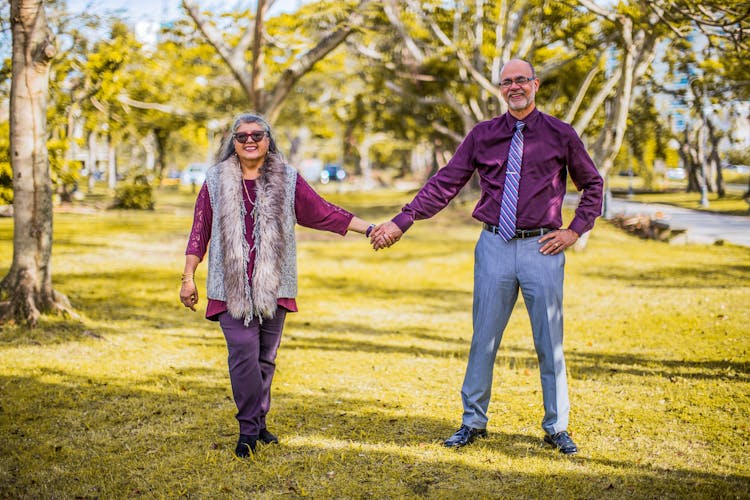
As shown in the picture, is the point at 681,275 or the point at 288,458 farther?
the point at 681,275

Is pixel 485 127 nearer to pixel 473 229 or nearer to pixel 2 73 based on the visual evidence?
pixel 2 73

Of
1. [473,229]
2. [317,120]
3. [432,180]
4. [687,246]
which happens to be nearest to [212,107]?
[317,120]

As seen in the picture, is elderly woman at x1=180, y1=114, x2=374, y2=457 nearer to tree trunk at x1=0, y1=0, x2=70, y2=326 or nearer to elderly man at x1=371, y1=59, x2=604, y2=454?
elderly man at x1=371, y1=59, x2=604, y2=454

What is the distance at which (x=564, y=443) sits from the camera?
4.79m

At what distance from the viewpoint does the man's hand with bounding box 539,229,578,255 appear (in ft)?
15.1

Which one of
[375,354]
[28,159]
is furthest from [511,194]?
[28,159]

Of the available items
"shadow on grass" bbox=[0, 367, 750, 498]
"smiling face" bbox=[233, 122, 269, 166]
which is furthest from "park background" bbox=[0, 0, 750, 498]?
"smiling face" bbox=[233, 122, 269, 166]

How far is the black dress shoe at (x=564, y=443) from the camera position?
476 cm

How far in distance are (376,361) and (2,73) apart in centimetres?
741

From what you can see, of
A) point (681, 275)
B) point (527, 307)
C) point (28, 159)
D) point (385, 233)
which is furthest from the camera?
point (681, 275)

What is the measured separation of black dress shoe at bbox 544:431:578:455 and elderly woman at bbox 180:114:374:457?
1.85m

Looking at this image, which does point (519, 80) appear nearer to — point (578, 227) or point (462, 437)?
point (578, 227)

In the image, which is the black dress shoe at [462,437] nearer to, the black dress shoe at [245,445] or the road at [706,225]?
the black dress shoe at [245,445]

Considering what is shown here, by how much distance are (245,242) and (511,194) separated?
1630mm
